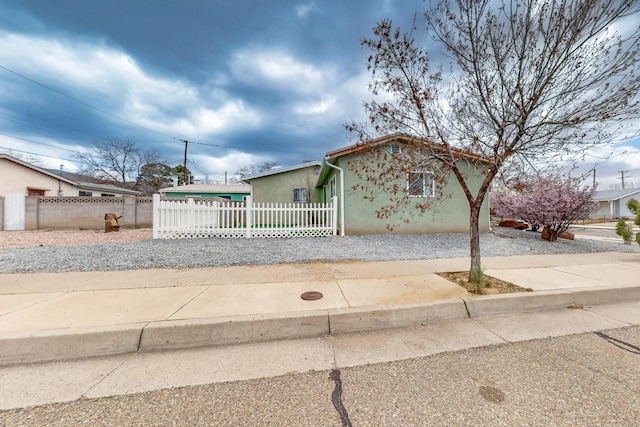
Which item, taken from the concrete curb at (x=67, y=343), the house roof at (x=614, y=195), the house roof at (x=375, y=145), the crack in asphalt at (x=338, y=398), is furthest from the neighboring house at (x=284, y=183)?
the house roof at (x=614, y=195)

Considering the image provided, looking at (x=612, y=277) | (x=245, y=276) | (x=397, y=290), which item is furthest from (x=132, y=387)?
(x=612, y=277)

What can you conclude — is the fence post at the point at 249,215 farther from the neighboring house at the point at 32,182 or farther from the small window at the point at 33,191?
the small window at the point at 33,191

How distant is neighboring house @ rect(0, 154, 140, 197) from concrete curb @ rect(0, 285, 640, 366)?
1680 cm

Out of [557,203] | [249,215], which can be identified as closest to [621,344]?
[557,203]

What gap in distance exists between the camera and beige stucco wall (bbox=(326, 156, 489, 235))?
916cm

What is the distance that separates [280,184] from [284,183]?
0.88ft

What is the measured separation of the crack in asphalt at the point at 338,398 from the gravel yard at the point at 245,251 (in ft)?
12.4

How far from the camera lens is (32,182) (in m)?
15.7

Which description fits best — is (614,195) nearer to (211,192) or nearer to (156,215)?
(211,192)

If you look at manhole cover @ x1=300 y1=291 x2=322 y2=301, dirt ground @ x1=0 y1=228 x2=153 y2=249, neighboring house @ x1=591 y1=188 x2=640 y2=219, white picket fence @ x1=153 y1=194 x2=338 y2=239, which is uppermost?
neighboring house @ x1=591 y1=188 x2=640 y2=219

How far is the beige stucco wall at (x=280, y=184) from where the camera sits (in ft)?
52.0

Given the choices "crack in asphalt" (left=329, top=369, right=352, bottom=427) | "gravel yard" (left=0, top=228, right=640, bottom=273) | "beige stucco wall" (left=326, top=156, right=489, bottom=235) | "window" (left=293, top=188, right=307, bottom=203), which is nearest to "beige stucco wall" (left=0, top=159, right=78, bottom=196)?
"gravel yard" (left=0, top=228, right=640, bottom=273)

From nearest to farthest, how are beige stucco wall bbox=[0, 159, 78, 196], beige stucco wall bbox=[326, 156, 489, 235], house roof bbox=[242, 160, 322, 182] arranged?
beige stucco wall bbox=[326, 156, 489, 235] < beige stucco wall bbox=[0, 159, 78, 196] < house roof bbox=[242, 160, 322, 182]

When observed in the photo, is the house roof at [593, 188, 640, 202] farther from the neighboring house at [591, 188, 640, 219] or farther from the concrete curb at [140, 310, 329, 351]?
the concrete curb at [140, 310, 329, 351]
